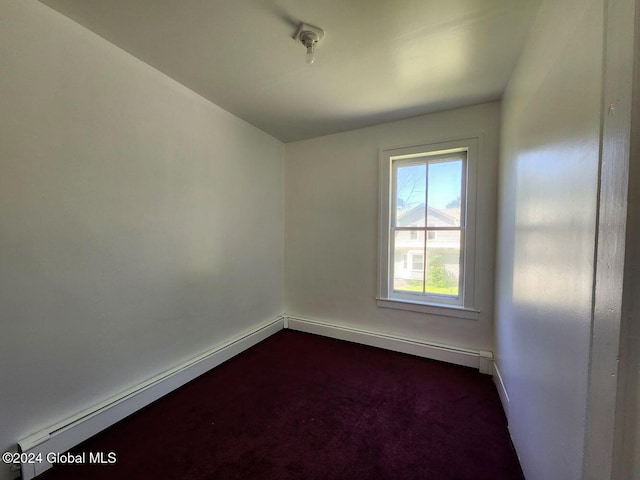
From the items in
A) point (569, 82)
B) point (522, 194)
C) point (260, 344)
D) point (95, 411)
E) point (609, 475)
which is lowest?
point (260, 344)

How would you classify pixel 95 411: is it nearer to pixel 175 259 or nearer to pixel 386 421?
pixel 175 259

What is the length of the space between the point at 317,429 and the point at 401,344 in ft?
4.39

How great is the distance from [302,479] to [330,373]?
984mm

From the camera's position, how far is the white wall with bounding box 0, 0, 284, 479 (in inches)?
49.3

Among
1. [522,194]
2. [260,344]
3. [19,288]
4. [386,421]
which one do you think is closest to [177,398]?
[260,344]

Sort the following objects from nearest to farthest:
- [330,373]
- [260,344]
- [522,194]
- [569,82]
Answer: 1. [569,82]
2. [522,194]
3. [330,373]
4. [260,344]

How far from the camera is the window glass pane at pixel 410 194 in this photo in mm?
2607

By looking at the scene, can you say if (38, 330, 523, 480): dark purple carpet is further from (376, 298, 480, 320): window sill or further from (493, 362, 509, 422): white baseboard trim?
(376, 298, 480, 320): window sill

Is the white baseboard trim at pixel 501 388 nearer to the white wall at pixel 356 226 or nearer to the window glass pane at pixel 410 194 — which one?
the white wall at pixel 356 226

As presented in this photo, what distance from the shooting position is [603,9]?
659mm

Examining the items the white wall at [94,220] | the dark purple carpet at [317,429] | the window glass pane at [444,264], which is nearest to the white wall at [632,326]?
the dark purple carpet at [317,429]

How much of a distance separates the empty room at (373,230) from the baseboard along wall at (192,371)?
0.05 ft

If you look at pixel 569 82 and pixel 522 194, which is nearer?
pixel 569 82

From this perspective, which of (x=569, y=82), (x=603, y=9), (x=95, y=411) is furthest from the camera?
(x=95, y=411)
